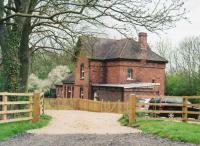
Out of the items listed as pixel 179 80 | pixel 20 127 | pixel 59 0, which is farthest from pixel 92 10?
pixel 179 80

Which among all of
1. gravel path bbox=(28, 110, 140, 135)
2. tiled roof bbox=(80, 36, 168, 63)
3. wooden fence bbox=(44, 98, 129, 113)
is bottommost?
gravel path bbox=(28, 110, 140, 135)

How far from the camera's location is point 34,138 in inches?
561

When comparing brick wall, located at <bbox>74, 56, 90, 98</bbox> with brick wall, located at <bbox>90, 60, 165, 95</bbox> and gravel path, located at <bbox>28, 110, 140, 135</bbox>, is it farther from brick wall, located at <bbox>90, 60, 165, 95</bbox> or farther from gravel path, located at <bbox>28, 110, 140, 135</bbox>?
gravel path, located at <bbox>28, 110, 140, 135</bbox>

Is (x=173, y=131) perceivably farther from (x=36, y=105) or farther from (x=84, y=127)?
(x=36, y=105)

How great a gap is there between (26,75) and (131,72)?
23.7m

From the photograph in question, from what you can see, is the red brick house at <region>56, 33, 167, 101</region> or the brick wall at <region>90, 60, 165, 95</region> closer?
the red brick house at <region>56, 33, 167, 101</region>

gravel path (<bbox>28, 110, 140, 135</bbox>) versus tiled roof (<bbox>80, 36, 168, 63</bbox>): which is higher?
tiled roof (<bbox>80, 36, 168, 63</bbox>)

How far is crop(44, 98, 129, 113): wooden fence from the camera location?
39.4 meters

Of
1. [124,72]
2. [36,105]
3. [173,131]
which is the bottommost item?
[173,131]

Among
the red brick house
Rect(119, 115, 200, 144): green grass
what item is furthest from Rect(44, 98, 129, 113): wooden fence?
Rect(119, 115, 200, 144): green grass

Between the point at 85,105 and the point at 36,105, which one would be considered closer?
the point at 36,105

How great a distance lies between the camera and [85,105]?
4400 cm

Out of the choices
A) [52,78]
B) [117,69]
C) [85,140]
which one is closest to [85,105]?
[117,69]

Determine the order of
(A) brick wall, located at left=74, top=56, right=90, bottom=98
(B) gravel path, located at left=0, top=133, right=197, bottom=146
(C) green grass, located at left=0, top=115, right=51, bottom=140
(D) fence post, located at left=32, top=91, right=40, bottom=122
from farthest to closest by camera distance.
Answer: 1. (A) brick wall, located at left=74, top=56, right=90, bottom=98
2. (D) fence post, located at left=32, top=91, right=40, bottom=122
3. (C) green grass, located at left=0, top=115, right=51, bottom=140
4. (B) gravel path, located at left=0, top=133, right=197, bottom=146
